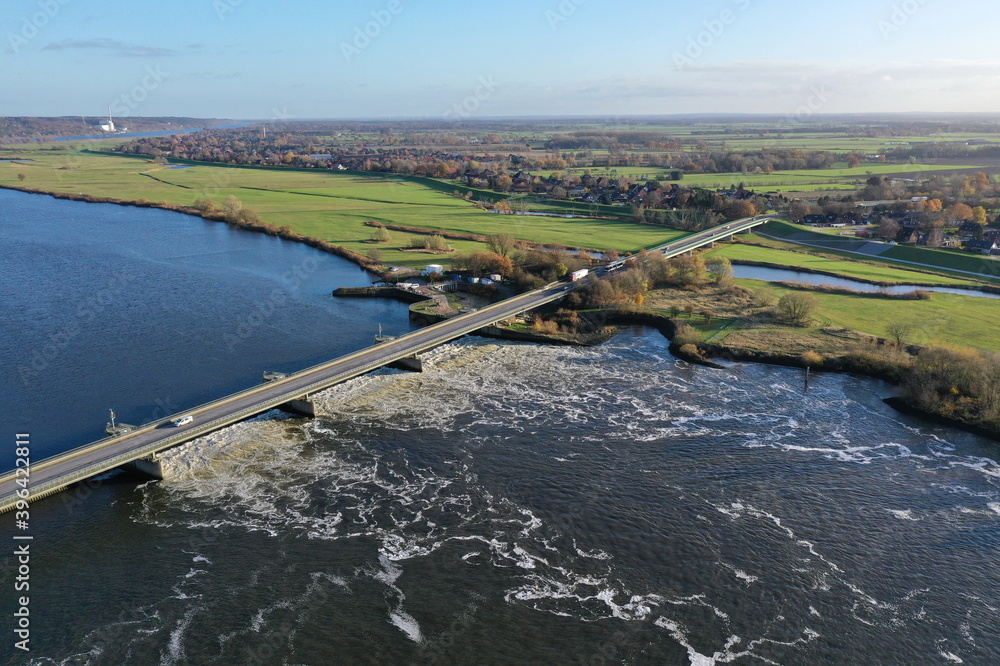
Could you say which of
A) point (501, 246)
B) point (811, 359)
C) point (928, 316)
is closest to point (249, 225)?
point (501, 246)

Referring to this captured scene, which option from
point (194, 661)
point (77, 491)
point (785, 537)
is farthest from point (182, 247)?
point (785, 537)

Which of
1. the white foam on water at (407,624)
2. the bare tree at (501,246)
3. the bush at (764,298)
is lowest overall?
the white foam on water at (407,624)

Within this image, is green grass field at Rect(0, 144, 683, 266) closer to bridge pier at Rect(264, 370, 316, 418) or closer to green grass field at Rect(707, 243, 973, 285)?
green grass field at Rect(707, 243, 973, 285)

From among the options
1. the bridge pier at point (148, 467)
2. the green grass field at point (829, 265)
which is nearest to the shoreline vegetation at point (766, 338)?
the green grass field at point (829, 265)

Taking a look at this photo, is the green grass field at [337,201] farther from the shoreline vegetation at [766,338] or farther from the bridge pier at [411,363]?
the bridge pier at [411,363]

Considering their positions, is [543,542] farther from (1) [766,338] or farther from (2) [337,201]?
(2) [337,201]

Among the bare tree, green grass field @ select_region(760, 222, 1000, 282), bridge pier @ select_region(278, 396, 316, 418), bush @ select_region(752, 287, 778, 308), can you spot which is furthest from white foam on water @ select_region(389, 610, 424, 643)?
green grass field @ select_region(760, 222, 1000, 282)
